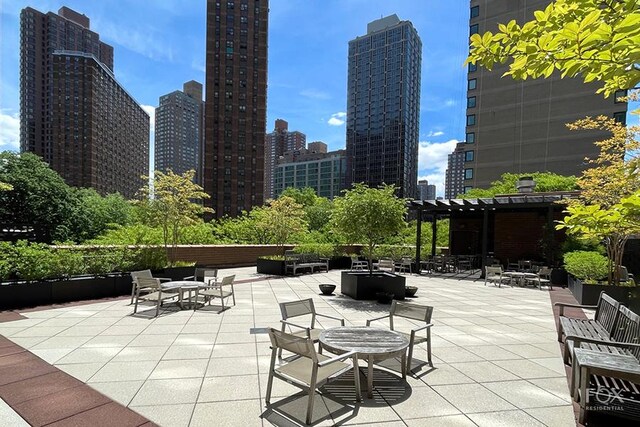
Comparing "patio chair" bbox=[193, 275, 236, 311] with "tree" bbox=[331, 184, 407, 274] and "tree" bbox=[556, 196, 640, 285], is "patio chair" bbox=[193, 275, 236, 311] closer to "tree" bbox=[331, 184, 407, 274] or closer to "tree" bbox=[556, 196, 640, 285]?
"tree" bbox=[331, 184, 407, 274]

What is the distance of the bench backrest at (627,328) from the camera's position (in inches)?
151

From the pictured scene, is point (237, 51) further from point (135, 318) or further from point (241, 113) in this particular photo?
point (135, 318)

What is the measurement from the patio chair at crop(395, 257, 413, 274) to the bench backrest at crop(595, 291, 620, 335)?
10777 millimetres

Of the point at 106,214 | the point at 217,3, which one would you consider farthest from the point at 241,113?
the point at 106,214

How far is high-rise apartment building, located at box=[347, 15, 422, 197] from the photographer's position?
3723 inches

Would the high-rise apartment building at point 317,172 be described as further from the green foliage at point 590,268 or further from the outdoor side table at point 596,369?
the outdoor side table at point 596,369

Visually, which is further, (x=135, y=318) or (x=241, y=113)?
(x=241, y=113)

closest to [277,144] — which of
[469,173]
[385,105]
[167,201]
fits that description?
[385,105]

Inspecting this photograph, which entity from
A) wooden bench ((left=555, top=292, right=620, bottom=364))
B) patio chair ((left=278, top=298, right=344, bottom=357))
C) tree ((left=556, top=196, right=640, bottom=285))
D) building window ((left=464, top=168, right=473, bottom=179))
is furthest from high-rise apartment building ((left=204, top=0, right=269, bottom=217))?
tree ((left=556, top=196, right=640, bottom=285))

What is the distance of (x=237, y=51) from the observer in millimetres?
78812

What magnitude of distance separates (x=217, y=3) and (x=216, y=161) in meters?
37.9

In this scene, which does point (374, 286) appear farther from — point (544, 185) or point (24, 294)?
point (544, 185)

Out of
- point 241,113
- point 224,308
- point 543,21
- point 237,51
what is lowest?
point 224,308

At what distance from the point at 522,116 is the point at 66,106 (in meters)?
101
